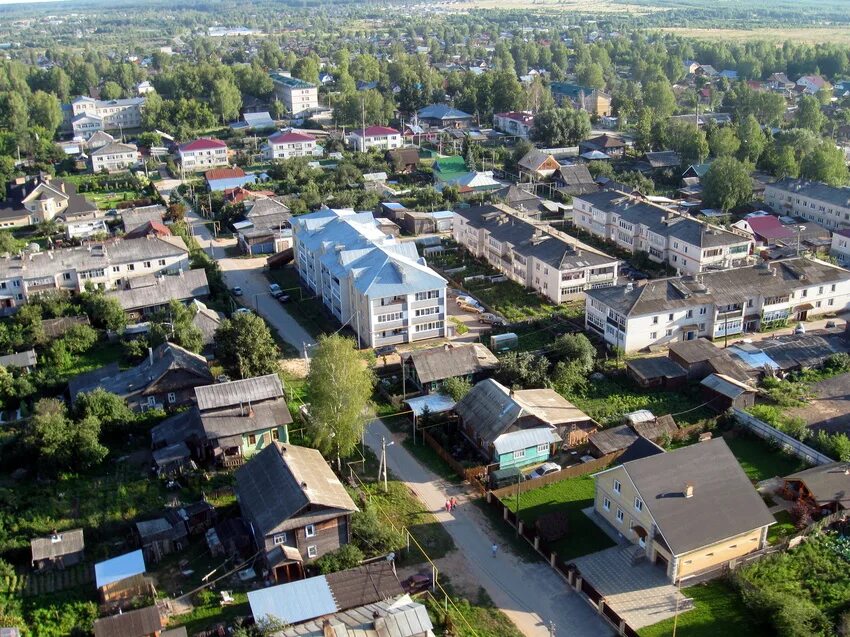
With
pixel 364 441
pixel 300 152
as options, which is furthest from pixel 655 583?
pixel 300 152

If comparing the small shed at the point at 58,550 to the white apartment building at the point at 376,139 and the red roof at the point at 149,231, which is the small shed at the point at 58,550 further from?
the white apartment building at the point at 376,139

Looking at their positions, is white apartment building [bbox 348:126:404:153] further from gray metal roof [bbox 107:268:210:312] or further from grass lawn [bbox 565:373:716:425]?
grass lawn [bbox 565:373:716:425]

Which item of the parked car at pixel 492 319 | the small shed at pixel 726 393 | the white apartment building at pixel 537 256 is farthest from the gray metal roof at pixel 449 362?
the white apartment building at pixel 537 256

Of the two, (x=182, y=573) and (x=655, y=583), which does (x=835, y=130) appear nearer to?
(x=655, y=583)

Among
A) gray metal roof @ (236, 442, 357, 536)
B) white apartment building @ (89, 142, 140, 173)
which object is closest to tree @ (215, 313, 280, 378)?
gray metal roof @ (236, 442, 357, 536)

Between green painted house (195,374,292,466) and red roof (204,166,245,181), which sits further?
red roof (204,166,245,181)
